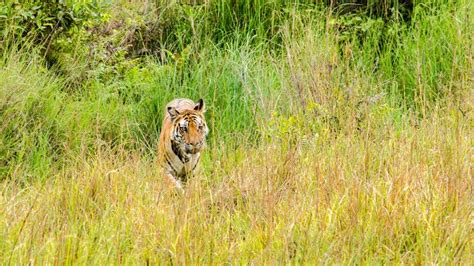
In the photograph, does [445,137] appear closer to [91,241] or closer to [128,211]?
[128,211]

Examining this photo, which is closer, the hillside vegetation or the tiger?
the hillside vegetation

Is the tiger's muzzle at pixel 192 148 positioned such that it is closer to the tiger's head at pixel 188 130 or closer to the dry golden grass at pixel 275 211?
the tiger's head at pixel 188 130

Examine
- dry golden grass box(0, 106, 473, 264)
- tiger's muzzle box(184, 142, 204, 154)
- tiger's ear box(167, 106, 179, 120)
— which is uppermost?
dry golden grass box(0, 106, 473, 264)

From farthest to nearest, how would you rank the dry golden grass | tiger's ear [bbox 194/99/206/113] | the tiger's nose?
1. tiger's ear [bbox 194/99/206/113]
2. the tiger's nose
3. the dry golden grass

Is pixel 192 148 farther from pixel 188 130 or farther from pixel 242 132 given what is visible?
pixel 242 132

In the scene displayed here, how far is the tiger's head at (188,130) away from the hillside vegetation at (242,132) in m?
0.12

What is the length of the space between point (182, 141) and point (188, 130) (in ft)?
0.31

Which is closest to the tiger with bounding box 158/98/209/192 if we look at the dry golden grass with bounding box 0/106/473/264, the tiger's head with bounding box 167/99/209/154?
the tiger's head with bounding box 167/99/209/154

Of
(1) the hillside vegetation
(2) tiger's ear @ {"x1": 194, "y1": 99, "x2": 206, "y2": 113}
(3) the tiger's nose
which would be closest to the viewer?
(1) the hillside vegetation

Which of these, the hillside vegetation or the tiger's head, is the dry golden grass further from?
the tiger's head

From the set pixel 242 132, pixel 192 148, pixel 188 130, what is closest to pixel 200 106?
pixel 188 130

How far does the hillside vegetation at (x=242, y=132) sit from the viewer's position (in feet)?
14.3

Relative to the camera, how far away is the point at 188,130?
6949 mm

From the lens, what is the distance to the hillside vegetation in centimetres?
437
